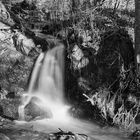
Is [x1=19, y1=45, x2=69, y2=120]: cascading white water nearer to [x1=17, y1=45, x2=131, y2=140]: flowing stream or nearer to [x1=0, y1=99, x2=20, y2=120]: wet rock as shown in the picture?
[x1=17, y1=45, x2=131, y2=140]: flowing stream

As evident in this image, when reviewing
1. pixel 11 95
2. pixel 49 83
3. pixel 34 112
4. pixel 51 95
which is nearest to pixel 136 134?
pixel 34 112

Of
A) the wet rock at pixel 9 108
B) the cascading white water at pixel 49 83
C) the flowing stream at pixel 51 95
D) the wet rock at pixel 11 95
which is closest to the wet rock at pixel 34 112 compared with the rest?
the flowing stream at pixel 51 95

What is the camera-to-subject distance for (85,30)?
8633 millimetres

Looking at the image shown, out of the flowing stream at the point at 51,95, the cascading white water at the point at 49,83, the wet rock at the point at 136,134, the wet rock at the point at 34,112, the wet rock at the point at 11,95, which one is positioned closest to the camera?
the wet rock at the point at 136,134

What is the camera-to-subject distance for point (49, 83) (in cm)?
926

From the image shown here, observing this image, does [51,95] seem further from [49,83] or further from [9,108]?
[9,108]

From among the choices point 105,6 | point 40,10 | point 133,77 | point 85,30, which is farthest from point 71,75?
point 40,10

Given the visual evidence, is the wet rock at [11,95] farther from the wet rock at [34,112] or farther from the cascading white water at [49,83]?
the wet rock at [34,112]

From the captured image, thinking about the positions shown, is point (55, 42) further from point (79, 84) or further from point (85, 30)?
point (79, 84)

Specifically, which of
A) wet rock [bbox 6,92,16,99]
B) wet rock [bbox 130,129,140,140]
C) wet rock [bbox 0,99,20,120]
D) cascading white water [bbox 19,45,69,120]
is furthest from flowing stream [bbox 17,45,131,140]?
wet rock [bbox 130,129,140,140]

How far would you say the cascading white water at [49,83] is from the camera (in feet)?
29.2

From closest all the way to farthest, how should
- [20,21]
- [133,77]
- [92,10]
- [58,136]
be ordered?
[58,136] → [133,77] → [92,10] → [20,21]

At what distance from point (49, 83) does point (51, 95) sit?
0.37 metres

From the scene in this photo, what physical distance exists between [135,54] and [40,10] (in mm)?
5963
